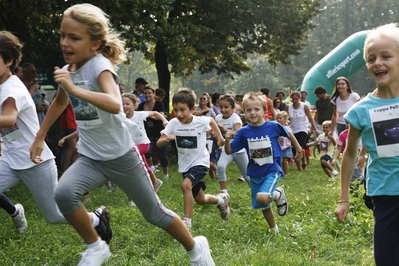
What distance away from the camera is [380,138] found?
381 cm

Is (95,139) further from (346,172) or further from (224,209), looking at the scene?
(224,209)

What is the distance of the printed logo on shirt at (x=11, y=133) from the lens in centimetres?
539

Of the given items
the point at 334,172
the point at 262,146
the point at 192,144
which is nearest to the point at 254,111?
the point at 262,146

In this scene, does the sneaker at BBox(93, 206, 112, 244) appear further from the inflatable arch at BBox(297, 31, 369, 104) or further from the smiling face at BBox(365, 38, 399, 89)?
the inflatable arch at BBox(297, 31, 369, 104)

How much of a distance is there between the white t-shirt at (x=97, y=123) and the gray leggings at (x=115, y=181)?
0.07 m

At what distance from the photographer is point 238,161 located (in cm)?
906

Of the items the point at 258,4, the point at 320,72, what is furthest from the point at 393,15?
the point at 258,4

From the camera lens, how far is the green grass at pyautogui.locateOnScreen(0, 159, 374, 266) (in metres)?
5.50

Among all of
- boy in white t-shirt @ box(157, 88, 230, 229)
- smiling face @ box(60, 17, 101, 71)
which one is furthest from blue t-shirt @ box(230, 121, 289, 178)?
smiling face @ box(60, 17, 101, 71)

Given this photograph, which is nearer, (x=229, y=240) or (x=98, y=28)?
(x=98, y=28)

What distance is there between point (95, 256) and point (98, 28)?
1.68 metres

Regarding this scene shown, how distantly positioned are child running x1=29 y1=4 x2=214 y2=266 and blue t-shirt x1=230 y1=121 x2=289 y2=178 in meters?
2.35

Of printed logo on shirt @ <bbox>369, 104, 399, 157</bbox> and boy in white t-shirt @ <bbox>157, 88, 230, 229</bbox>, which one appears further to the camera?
boy in white t-shirt @ <bbox>157, 88, 230, 229</bbox>

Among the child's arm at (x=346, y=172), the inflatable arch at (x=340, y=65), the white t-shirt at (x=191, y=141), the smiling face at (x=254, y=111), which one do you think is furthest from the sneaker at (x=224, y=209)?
the inflatable arch at (x=340, y=65)
